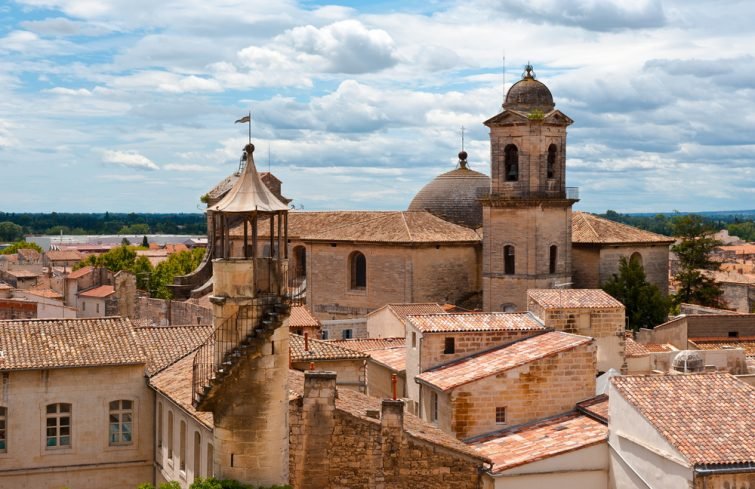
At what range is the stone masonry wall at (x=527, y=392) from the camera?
92.2 feet

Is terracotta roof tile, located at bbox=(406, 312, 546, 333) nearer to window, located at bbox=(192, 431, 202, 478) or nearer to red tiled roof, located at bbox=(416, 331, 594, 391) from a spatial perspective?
red tiled roof, located at bbox=(416, 331, 594, 391)

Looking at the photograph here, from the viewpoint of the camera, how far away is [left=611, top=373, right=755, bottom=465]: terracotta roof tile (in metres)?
22.5

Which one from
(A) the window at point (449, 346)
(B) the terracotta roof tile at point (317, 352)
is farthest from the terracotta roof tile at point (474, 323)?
(B) the terracotta roof tile at point (317, 352)

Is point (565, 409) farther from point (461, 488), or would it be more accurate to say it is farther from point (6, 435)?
point (6, 435)

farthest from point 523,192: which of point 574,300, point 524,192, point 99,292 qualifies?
point 99,292

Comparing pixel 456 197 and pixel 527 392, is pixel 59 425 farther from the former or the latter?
pixel 456 197

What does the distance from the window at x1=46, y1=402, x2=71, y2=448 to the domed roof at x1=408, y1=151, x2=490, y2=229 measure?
106 feet

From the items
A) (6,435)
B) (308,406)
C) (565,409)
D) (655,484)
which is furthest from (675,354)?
(6,435)

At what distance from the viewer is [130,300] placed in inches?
2712

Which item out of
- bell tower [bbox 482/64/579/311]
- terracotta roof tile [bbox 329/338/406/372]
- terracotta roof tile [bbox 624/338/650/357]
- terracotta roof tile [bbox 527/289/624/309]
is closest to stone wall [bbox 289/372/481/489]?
terracotta roof tile [bbox 527/289/624/309]

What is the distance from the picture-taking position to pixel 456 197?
58.5m

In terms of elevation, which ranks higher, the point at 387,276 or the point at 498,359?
the point at 387,276

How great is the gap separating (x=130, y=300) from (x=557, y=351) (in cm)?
4490

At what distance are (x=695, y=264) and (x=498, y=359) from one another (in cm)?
4113
